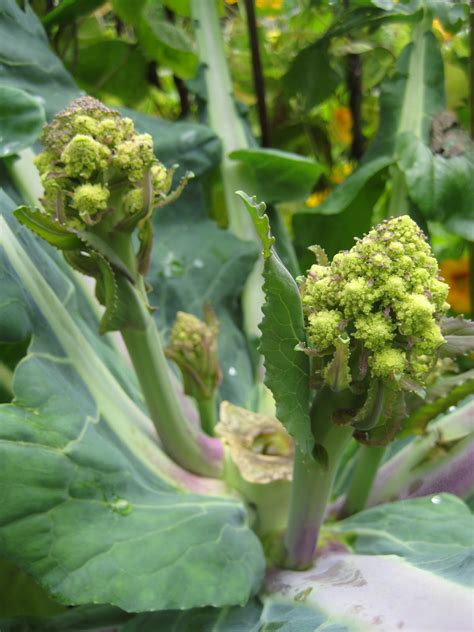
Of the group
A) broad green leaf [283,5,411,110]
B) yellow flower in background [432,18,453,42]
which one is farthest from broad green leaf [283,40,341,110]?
yellow flower in background [432,18,453,42]

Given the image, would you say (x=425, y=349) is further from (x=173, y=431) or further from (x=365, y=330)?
(x=173, y=431)

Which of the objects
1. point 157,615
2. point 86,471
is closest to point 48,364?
point 86,471

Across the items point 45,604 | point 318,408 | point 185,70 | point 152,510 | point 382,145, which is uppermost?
point 185,70

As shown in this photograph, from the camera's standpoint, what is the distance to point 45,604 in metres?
0.69

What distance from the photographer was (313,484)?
58 centimetres

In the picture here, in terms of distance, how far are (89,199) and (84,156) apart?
31mm

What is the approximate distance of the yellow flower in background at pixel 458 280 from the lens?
3.62 ft

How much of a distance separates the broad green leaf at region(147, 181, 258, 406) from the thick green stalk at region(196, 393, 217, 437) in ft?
0.30

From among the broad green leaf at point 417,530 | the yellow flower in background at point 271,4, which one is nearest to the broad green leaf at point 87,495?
the broad green leaf at point 417,530

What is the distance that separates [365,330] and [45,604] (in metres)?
0.45

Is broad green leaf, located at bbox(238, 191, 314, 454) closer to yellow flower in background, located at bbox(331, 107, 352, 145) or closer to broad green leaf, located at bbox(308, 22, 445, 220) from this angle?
broad green leaf, located at bbox(308, 22, 445, 220)

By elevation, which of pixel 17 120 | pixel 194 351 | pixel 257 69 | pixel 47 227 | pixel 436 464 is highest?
pixel 257 69

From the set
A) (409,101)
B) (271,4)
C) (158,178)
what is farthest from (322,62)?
(158,178)

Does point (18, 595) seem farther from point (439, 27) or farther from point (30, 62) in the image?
point (439, 27)
